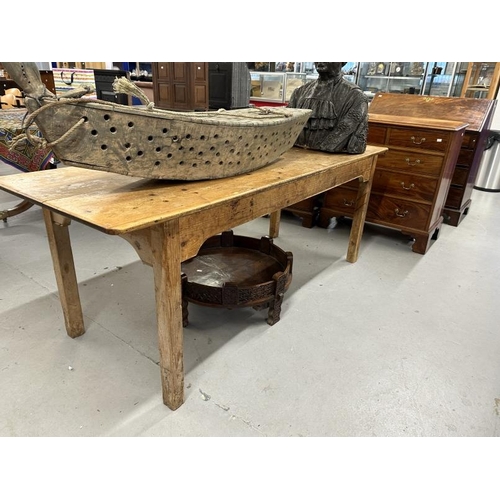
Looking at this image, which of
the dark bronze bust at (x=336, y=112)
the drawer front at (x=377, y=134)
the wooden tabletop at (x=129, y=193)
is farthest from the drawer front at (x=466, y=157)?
the wooden tabletop at (x=129, y=193)

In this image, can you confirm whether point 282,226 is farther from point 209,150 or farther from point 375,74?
point 375,74

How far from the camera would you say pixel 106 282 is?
2.24m

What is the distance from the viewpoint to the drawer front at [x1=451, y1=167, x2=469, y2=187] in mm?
3215

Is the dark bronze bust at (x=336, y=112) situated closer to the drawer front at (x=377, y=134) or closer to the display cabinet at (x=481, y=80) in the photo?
the drawer front at (x=377, y=134)

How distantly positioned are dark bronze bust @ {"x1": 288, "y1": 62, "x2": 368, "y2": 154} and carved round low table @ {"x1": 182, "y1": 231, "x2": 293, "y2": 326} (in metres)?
0.67

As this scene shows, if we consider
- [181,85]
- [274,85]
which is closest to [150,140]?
[274,85]

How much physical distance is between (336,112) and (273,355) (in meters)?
1.34

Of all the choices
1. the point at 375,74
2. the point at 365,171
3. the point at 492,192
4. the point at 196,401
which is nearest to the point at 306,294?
the point at 365,171

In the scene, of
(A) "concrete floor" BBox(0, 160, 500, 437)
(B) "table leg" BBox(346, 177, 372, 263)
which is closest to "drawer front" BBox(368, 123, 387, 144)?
(B) "table leg" BBox(346, 177, 372, 263)

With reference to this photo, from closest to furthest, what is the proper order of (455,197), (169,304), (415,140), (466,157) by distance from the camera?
(169,304), (415,140), (466,157), (455,197)

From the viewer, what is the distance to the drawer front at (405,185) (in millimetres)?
2678

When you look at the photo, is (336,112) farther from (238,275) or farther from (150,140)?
(150,140)

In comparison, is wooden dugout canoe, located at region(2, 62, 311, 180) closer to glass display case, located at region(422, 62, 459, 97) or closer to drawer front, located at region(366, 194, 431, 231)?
drawer front, located at region(366, 194, 431, 231)

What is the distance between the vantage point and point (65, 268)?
1.62 m
